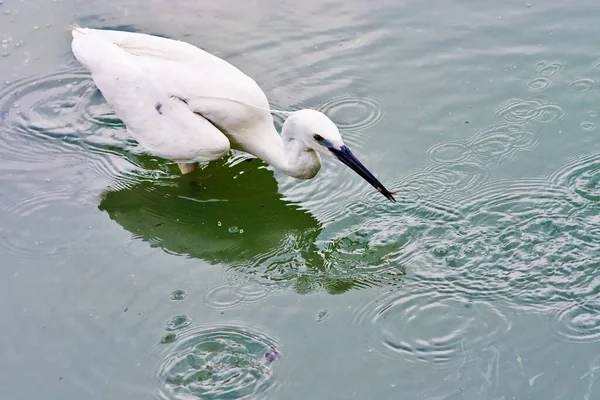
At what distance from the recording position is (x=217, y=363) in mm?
3660

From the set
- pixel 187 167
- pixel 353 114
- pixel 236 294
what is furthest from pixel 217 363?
pixel 353 114

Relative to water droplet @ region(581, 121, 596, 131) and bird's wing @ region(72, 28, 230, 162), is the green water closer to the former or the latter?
water droplet @ region(581, 121, 596, 131)

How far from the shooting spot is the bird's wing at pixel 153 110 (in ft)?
15.1

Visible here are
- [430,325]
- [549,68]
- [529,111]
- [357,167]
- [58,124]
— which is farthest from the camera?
[549,68]

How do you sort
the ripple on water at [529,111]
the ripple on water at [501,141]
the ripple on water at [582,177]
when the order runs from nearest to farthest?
the ripple on water at [582,177], the ripple on water at [501,141], the ripple on water at [529,111]

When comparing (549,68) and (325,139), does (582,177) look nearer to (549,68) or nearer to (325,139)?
(549,68)

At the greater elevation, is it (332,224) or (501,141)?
(501,141)

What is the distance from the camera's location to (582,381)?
11.4ft

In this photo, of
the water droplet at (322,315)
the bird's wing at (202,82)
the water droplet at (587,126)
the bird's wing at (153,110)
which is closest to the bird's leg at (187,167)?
the bird's wing at (153,110)

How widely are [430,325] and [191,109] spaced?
1.88 meters

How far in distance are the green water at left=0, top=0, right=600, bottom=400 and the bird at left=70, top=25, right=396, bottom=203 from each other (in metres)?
0.28

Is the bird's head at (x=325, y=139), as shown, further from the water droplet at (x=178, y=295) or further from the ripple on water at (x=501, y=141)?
the water droplet at (x=178, y=295)

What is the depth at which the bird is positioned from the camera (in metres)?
4.61

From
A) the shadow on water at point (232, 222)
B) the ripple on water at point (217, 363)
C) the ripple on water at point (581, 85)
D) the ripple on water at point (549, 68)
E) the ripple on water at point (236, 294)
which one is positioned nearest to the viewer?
the ripple on water at point (217, 363)
